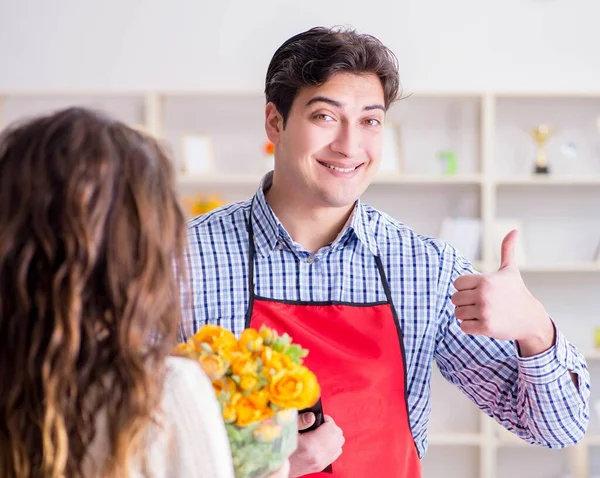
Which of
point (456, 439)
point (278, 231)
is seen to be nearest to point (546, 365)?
point (278, 231)

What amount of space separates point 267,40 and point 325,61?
2.92 meters

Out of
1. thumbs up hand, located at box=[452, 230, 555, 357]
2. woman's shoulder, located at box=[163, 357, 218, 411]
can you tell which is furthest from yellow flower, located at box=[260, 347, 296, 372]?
thumbs up hand, located at box=[452, 230, 555, 357]

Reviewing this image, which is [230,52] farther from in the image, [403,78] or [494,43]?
[494,43]

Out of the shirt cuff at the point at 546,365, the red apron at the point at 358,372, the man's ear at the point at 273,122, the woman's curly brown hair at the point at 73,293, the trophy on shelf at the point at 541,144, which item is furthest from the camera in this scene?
the trophy on shelf at the point at 541,144

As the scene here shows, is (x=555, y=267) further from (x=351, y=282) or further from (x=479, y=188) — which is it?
(x=351, y=282)

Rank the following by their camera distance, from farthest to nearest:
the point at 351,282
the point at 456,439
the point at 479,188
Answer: the point at 479,188, the point at 456,439, the point at 351,282

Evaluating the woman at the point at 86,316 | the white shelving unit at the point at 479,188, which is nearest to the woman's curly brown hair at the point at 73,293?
the woman at the point at 86,316

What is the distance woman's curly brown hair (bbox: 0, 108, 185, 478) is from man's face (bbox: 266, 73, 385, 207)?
0.86 metres

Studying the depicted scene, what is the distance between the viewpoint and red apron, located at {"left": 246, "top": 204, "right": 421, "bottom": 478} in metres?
1.73

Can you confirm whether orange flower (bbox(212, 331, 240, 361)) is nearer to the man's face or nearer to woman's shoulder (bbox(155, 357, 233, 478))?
woman's shoulder (bbox(155, 357, 233, 478))

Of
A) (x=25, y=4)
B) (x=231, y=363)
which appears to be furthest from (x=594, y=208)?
(x=231, y=363)

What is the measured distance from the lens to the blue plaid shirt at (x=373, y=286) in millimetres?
1796

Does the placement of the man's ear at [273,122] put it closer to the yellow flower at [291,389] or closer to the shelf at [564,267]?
the yellow flower at [291,389]

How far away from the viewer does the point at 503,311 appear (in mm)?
1574
